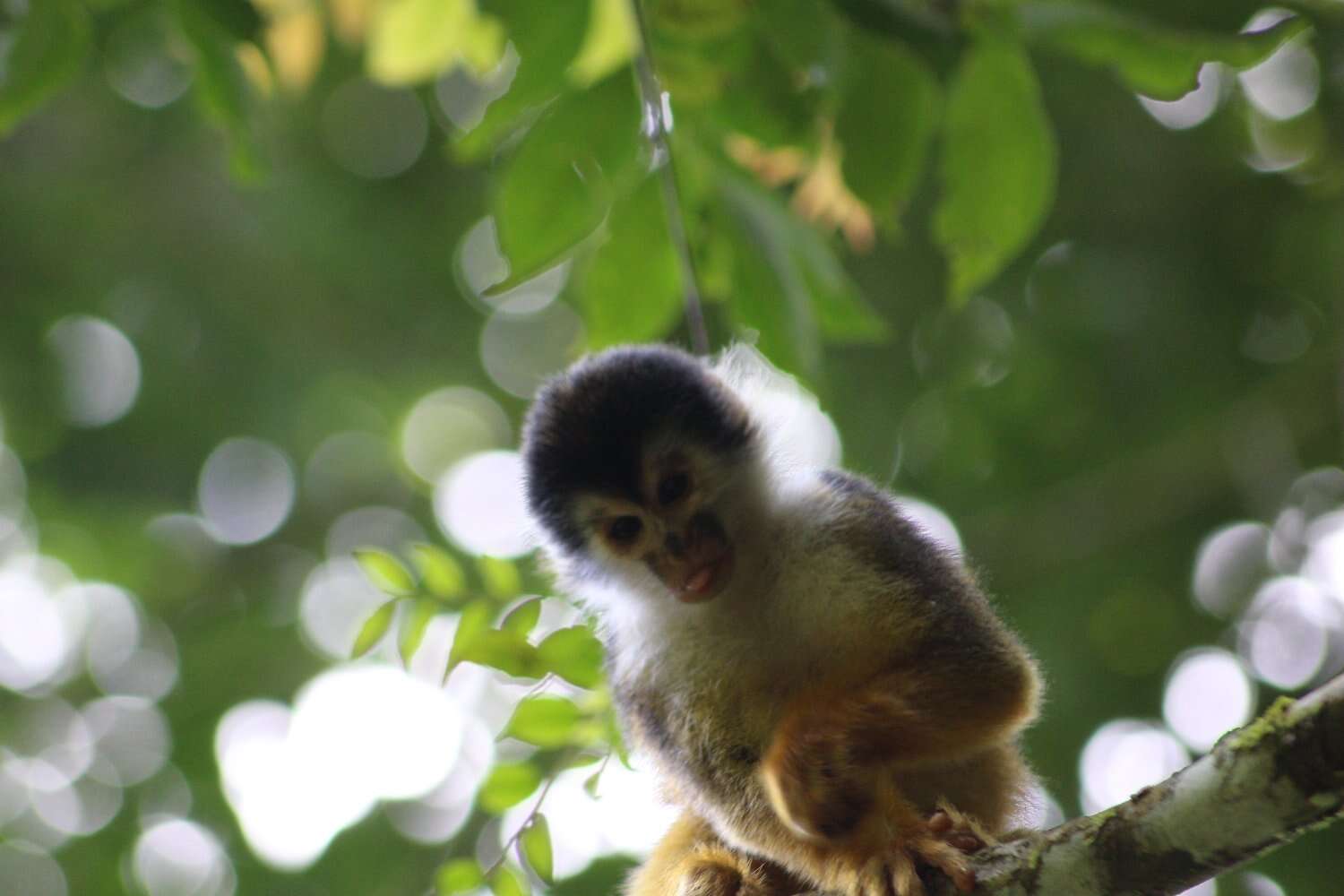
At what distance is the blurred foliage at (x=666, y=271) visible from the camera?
335 centimetres

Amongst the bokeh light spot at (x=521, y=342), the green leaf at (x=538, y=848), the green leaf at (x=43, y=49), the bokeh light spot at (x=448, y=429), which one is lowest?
the bokeh light spot at (x=448, y=429)

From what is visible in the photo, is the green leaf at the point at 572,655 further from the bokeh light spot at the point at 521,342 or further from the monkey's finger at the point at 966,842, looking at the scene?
the bokeh light spot at the point at 521,342

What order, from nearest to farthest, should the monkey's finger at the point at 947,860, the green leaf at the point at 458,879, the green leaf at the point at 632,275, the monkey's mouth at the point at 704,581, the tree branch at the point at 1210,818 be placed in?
the tree branch at the point at 1210,818 < the monkey's finger at the point at 947,860 < the green leaf at the point at 458,879 < the green leaf at the point at 632,275 < the monkey's mouth at the point at 704,581

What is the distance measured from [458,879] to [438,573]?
28.8 inches

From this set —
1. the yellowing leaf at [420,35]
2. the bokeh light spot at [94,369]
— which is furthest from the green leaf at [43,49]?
the bokeh light spot at [94,369]

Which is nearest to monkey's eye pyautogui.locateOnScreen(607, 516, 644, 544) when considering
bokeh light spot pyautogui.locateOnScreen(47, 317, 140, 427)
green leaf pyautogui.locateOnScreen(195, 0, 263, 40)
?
green leaf pyautogui.locateOnScreen(195, 0, 263, 40)

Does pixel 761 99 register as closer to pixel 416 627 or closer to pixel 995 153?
pixel 995 153

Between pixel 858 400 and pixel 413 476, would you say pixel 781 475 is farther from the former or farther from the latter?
pixel 413 476

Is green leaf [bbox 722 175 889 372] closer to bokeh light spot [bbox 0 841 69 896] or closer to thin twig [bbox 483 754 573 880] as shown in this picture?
thin twig [bbox 483 754 573 880]

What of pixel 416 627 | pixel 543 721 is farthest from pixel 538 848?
pixel 416 627

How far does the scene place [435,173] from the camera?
10445 mm

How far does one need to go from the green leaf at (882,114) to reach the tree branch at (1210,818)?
1.64 metres

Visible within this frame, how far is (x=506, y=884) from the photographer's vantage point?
10.2 ft

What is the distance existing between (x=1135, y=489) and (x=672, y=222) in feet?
16.7
